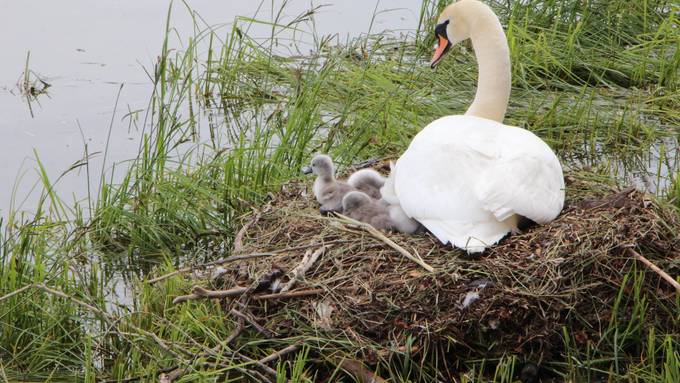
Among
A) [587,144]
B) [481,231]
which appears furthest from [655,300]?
[587,144]

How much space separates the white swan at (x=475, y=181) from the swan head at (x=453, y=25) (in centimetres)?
79

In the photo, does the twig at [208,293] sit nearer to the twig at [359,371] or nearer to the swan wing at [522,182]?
the twig at [359,371]

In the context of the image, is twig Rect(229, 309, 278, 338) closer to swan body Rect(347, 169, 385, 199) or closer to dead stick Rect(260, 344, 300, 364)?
dead stick Rect(260, 344, 300, 364)

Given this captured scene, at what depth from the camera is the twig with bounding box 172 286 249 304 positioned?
5539 mm

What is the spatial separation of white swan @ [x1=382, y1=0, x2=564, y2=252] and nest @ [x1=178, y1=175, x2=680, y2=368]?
110mm

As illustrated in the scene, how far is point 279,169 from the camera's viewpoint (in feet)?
24.9

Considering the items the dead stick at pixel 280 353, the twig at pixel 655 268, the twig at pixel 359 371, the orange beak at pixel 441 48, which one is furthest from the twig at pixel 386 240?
the orange beak at pixel 441 48

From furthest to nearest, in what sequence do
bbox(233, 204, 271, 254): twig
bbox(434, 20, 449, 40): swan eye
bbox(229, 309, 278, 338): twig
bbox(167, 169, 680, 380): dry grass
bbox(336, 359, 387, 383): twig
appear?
bbox(434, 20, 449, 40): swan eye → bbox(233, 204, 271, 254): twig → bbox(229, 309, 278, 338): twig → bbox(167, 169, 680, 380): dry grass → bbox(336, 359, 387, 383): twig

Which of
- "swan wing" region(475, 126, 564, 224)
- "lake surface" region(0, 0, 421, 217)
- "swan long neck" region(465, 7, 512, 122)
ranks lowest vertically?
"lake surface" region(0, 0, 421, 217)

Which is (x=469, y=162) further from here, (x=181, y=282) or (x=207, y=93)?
(x=207, y=93)

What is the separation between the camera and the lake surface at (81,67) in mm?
9180

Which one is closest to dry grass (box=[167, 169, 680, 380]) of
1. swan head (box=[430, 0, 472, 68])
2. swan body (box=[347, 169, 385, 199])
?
swan body (box=[347, 169, 385, 199])

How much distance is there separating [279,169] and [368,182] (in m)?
0.96

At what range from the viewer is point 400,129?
820cm
